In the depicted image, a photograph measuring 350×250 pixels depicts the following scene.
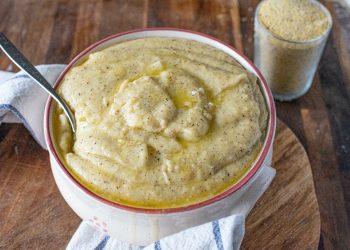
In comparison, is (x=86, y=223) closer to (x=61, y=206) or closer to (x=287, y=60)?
(x=61, y=206)

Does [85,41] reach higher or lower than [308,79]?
higher

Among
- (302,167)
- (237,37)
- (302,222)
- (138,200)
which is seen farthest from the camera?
(237,37)

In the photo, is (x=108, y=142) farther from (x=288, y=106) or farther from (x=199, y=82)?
(x=288, y=106)

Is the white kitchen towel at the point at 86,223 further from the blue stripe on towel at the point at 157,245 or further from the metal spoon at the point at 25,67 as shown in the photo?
the metal spoon at the point at 25,67

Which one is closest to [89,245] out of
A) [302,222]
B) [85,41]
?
[302,222]

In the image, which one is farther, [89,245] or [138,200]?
[89,245]

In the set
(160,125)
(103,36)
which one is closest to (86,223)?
(160,125)

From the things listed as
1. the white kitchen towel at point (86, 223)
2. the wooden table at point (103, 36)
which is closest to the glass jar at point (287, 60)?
the wooden table at point (103, 36)
